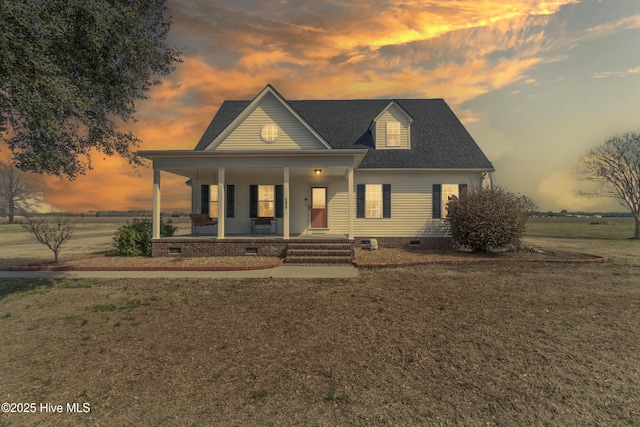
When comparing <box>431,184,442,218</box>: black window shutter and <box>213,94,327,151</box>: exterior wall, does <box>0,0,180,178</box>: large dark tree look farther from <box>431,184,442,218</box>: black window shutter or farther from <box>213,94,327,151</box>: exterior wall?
<box>431,184,442,218</box>: black window shutter

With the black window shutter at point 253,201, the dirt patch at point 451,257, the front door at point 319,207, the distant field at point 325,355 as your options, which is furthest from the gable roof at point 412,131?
the distant field at point 325,355

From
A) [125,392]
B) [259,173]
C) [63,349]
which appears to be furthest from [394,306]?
[259,173]

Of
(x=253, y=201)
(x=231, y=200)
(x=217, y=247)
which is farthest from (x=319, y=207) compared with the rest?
(x=217, y=247)

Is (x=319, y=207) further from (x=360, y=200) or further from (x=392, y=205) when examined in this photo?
(x=392, y=205)

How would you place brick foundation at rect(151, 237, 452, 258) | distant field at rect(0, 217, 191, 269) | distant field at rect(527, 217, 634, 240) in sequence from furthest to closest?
distant field at rect(527, 217, 634, 240)
distant field at rect(0, 217, 191, 269)
brick foundation at rect(151, 237, 452, 258)

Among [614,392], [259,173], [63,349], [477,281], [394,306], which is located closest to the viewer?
[614,392]

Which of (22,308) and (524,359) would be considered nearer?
(524,359)

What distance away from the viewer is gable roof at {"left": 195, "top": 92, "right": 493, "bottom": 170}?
1573cm

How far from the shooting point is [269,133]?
14.2 m

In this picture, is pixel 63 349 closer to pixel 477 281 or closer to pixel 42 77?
pixel 42 77

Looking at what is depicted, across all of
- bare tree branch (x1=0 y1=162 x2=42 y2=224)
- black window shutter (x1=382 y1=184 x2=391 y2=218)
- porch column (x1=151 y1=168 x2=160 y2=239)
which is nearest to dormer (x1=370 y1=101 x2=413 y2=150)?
black window shutter (x1=382 y1=184 x2=391 y2=218)

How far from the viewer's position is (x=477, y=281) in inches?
345

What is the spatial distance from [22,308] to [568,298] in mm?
12563

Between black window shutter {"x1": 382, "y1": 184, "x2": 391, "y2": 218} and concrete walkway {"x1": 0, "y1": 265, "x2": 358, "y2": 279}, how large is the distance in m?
5.79
